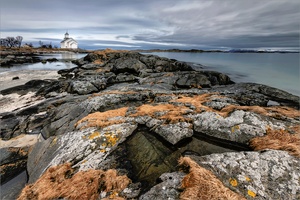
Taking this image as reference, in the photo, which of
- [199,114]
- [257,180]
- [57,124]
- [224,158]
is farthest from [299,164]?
[57,124]

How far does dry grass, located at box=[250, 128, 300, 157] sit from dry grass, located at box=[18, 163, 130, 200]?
4979 millimetres

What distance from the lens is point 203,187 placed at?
3.96 metres

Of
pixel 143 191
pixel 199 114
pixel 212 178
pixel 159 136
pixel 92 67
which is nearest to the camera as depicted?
pixel 212 178

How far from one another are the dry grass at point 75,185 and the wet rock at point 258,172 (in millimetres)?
2669

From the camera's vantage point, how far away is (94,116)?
8.95 metres

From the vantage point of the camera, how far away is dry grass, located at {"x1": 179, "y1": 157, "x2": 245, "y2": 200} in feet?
12.4

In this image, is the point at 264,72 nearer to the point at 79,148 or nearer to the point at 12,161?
the point at 79,148

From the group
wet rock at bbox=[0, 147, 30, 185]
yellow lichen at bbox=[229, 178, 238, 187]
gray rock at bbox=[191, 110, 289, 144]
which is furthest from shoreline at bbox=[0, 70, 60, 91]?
yellow lichen at bbox=[229, 178, 238, 187]

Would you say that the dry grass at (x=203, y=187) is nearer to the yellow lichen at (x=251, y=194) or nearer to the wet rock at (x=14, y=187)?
the yellow lichen at (x=251, y=194)

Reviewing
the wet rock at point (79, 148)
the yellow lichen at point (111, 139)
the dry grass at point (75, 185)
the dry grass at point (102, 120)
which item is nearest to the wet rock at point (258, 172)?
the dry grass at point (75, 185)

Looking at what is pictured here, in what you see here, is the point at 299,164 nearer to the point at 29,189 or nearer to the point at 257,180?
the point at 257,180

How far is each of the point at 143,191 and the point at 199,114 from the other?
16.6 feet

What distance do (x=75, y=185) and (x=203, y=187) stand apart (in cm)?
374

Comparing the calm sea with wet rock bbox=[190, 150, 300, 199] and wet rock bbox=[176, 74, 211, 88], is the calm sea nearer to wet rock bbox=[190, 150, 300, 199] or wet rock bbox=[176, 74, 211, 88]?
wet rock bbox=[176, 74, 211, 88]
